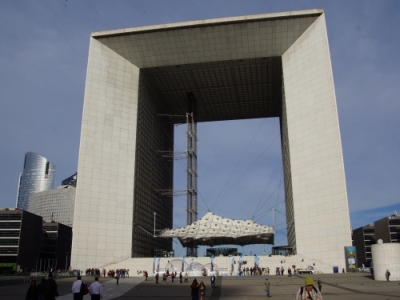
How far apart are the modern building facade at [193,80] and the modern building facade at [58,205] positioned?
133645 millimetres

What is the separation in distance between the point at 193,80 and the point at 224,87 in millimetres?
5501

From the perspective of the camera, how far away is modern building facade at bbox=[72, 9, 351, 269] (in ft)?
167

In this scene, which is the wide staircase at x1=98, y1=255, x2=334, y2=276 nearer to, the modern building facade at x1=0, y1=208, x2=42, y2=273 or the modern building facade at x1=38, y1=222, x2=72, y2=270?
the modern building facade at x1=0, y1=208, x2=42, y2=273

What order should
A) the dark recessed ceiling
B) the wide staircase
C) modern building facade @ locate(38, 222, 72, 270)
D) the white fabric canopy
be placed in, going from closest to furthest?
the wide staircase → the white fabric canopy → the dark recessed ceiling → modern building facade @ locate(38, 222, 72, 270)

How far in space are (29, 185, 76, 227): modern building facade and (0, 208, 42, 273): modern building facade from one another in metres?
84.8

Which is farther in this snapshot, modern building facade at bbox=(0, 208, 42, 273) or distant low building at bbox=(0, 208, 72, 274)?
distant low building at bbox=(0, 208, 72, 274)

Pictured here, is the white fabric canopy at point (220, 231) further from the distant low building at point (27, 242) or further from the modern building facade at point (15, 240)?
the distant low building at point (27, 242)

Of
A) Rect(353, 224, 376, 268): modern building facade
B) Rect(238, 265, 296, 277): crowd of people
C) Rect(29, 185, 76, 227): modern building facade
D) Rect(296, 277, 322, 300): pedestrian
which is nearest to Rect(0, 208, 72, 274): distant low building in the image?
Rect(238, 265, 296, 277): crowd of people

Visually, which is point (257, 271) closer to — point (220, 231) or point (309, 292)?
point (220, 231)

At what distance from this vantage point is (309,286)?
326 inches

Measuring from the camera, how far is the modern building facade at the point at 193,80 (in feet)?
167

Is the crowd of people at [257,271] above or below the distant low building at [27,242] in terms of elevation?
below

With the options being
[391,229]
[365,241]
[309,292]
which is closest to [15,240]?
[391,229]

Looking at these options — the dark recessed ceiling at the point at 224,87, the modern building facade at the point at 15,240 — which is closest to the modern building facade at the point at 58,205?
the modern building facade at the point at 15,240
